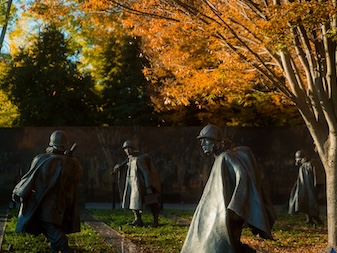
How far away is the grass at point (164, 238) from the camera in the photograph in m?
10.4

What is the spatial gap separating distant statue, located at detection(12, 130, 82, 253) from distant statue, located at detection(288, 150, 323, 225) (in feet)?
26.5

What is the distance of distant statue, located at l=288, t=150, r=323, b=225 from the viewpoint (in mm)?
15078

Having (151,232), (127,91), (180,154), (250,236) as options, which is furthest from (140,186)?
(127,91)

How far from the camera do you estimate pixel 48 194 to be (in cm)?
850

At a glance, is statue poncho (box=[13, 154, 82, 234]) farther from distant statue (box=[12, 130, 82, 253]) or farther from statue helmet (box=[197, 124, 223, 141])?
statue helmet (box=[197, 124, 223, 141])

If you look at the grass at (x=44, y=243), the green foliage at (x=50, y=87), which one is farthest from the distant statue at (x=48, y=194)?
the green foliage at (x=50, y=87)

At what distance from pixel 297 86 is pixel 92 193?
12577 mm

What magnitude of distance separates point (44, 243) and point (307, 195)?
712cm

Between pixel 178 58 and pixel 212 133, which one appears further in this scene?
pixel 178 58

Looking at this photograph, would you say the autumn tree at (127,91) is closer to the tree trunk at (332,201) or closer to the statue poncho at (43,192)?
the tree trunk at (332,201)

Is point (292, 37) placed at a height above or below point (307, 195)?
above

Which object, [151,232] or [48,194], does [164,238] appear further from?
[48,194]

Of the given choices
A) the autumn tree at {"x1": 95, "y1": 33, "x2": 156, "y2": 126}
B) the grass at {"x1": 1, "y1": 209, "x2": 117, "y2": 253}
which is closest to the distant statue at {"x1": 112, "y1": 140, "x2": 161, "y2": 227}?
the grass at {"x1": 1, "y1": 209, "x2": 117, "y2": 253}

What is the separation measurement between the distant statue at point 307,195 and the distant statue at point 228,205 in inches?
363
